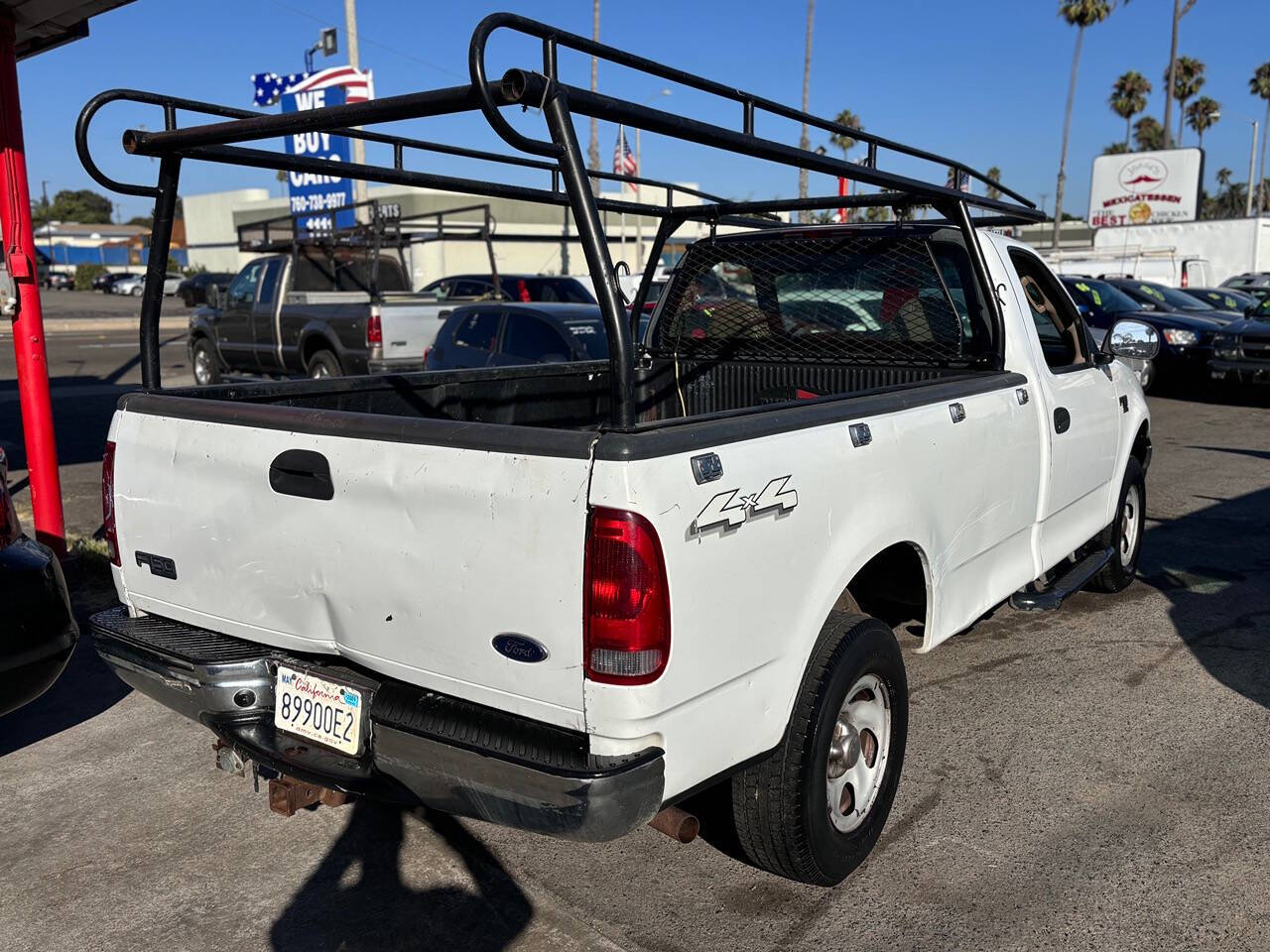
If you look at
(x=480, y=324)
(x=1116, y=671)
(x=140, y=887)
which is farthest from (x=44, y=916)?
(x=480, y=324)

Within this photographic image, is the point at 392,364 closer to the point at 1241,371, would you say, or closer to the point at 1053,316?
the point at 1053,316

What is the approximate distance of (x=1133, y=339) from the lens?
5.31 metres

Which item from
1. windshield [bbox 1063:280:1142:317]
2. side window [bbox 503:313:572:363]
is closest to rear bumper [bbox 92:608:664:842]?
side window [bbox 503:313:572:363]

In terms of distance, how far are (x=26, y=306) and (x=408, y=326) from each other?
22.5 feet

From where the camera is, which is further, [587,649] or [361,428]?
[361,428]

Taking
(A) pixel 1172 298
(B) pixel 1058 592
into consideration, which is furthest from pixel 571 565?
(A) pixel 1172 298

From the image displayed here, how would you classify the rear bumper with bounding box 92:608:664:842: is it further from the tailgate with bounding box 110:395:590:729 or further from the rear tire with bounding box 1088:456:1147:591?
the rear tire with bounding box 1088:456:1147:591

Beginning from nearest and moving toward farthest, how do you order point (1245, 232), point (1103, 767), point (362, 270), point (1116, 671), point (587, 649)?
point (587, 649)
point (1103, 767)
point (1116, 671)
point (362, 270)
point (1245, 232)

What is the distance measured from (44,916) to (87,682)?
6.76 feet

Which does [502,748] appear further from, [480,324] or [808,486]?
[480,324]

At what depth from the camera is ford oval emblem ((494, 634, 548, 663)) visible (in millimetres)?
2607

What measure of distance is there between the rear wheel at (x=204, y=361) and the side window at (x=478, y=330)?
21.4ft

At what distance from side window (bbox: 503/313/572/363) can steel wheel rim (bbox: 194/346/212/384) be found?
7.77 metres

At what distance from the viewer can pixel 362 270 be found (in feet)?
51.1
